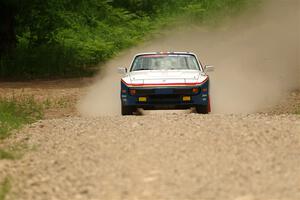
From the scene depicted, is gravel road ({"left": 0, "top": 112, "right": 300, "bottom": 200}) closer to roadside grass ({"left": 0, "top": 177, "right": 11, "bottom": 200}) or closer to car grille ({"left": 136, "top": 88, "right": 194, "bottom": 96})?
roadside grass ({"left": 0, "top": 177, "right": 11, "bottom": 200})

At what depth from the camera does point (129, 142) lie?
10297mm

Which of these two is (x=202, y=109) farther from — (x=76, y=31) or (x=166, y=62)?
(x=76, y=31)

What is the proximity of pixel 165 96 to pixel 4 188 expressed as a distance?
7.21m

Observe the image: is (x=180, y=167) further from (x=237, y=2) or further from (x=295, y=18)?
(x=237, y=2)

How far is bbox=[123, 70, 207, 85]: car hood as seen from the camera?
1530 cm

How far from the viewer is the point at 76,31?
37.8 meters

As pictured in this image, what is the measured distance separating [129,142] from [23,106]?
9298 mm

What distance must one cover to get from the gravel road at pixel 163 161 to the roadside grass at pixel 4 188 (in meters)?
0.07

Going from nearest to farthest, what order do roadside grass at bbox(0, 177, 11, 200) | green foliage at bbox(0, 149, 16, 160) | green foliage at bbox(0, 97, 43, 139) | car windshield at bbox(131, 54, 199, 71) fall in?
roadside grass at bbox(0, 177, 11, 200) → green foliage at bbox(0, 149, 16, 160) → green foliage at bbox(0, 97, 43, 139) → car windshield at bbox(131, 54, 199, 71)

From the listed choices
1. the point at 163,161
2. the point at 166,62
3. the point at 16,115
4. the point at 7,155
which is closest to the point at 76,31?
the point at 16,115

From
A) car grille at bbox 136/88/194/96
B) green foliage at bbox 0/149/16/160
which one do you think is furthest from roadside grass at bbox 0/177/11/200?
car grille at bbox 136/88/194/96

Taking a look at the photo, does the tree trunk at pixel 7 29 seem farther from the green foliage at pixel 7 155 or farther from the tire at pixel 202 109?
the green foliage at pixel 7 155

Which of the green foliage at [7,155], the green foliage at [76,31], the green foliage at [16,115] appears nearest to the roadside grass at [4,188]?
the green foliage at [7,155]

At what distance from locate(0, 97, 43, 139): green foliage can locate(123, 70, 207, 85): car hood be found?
2.34 meters
